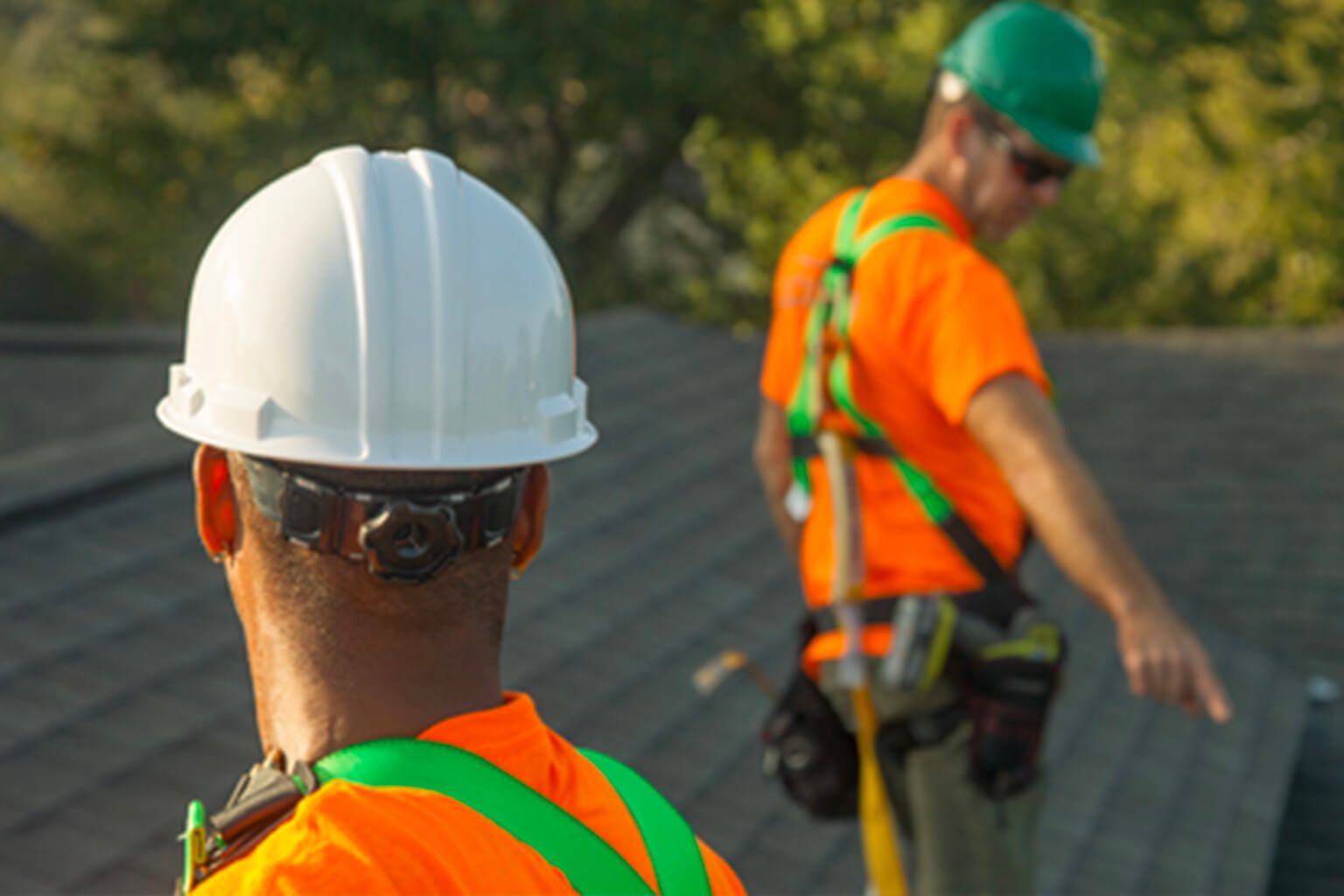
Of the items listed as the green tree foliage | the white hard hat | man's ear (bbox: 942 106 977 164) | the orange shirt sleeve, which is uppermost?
the white hard hat

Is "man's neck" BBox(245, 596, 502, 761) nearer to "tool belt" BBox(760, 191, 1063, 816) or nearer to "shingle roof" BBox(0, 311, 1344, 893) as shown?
"tool belt" BBox(760, 191, 1063, 816)

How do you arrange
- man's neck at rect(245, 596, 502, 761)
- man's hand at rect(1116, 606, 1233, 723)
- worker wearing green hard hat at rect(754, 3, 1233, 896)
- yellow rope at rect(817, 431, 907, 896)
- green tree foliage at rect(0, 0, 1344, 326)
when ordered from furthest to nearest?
green tree foliage at rect(0, 0, 1344, 326)
yellow rope at rect(817, 431, 907, 896)
worker wearing green hard hat at rect(754, 3, 1233, 896)
man's hand at rect(1116, 606, 1233, 723)
man's neck at rect(245, 596, 502, 761)

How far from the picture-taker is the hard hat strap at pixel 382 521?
1504 millimetres

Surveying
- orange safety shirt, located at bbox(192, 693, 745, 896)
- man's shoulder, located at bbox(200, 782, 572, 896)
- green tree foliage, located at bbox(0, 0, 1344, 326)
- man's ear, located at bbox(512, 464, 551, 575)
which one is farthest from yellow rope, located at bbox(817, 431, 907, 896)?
green tree foliage, located at bbox(0, 0, 1344, 326)

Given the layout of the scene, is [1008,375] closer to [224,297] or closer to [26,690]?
[224,297]

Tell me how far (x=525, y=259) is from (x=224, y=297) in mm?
317

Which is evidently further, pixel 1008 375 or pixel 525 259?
pixel 1008 375

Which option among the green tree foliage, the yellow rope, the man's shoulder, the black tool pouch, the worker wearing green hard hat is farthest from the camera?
the green tree foliage

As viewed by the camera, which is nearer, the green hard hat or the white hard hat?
the white hard hat

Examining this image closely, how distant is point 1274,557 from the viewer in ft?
30.8

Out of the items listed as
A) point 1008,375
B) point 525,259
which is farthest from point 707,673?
point 525,259

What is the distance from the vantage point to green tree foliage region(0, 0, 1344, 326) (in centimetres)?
1809

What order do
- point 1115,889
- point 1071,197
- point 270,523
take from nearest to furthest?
1. point 270,523
2. point 1115,889
3. point 1071,197

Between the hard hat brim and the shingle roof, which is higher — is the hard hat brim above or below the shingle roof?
above
